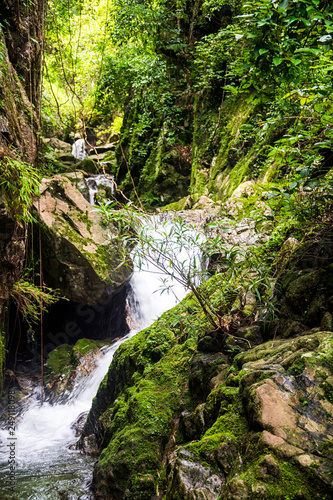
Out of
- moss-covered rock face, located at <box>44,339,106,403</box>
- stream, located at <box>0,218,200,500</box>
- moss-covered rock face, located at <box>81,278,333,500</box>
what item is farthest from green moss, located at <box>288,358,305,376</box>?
moss-covered rock face, located at <box>44,339,106,403</box>

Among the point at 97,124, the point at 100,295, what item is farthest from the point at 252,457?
the point at 97,124

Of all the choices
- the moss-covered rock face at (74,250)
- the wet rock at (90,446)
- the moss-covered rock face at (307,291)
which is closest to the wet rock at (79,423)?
the wet rock at (90,446)

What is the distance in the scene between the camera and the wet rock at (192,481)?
6.31 ft

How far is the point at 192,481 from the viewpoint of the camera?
6.59 feet

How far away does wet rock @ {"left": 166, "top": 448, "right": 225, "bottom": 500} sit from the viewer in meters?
1.92

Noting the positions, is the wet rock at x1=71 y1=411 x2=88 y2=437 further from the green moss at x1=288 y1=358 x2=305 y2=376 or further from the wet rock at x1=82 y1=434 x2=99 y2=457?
the green moss at x1=288 y1=358 x2=305 y2=376

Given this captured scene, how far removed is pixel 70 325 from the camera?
8.40m

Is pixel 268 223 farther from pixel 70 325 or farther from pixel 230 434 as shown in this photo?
pixel 70 325

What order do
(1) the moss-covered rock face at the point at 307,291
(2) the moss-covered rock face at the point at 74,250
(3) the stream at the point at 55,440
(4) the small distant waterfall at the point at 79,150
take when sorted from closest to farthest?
(1) the moss-covered rock face at the point at 307,291, (3) the stream at the point at 55,440, (2) the moss-covered rock face at the point at 74,250, (4) the small distant waterfall at the point at 79,150

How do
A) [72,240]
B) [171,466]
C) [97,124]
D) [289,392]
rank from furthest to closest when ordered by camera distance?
[97,124] < [72,240] < [171,466] < [289,392]

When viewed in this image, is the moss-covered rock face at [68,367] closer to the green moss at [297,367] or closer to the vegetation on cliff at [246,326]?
the vegetation on cliff at [246,326]

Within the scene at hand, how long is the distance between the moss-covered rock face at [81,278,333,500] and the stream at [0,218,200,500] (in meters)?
0.66

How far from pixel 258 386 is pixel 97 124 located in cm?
2116

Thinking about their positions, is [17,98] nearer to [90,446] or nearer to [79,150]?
[90,446]
